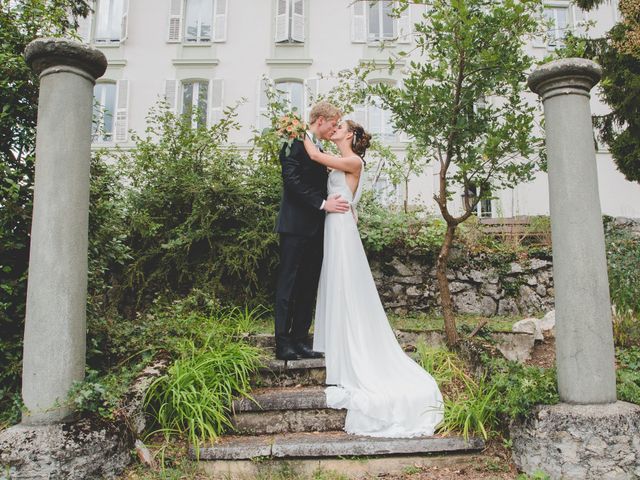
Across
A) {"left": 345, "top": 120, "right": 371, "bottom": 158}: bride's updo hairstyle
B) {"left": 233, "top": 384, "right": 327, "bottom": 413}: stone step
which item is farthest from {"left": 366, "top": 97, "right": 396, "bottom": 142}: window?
{"left": 233, "top": 384, "right": 327, "bottom": 413}: stone step

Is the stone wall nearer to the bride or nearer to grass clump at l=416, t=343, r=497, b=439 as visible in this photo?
grass clump at l=416, t=343, r=497, b=439

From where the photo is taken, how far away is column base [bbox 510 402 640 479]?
287cm

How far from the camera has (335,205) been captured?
4230mm

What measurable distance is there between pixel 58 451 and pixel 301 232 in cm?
230

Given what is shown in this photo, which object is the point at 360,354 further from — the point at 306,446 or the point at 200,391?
the point at 200,391

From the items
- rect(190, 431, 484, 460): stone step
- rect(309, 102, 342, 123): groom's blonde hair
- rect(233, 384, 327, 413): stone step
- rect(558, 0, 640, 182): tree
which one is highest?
rect(558, 0, 640, 182): tree

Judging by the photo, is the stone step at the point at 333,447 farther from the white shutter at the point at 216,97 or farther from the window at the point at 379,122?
the white shutter at the point at 216,97

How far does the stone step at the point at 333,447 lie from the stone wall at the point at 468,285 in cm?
382

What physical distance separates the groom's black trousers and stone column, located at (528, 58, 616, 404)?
76.4 inches

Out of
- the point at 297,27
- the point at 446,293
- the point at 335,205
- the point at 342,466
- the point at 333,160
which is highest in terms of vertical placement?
the point at 297,27

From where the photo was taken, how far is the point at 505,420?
335cm

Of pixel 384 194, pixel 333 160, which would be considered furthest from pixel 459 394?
pixel 384 194

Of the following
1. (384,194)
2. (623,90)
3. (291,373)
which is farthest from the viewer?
(384,194)

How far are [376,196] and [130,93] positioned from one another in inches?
519
